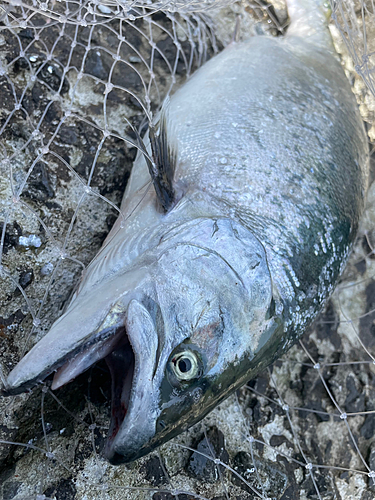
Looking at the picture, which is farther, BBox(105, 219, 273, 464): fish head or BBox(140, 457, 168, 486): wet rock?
BBox(140, 457, 168, 486): wet rock

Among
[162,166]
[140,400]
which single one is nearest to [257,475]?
[140,400]

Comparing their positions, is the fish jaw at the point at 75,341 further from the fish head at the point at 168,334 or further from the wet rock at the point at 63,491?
the wet rock at the point at 63,491

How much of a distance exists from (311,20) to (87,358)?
3052mm

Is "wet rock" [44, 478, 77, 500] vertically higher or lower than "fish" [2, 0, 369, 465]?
lower

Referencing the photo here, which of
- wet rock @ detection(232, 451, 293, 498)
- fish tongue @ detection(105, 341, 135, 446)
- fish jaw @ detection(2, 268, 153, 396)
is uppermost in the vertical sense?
fish jaw @ detection(2, 268, 153, 396)

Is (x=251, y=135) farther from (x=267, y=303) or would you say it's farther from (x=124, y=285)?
(x=124, y=285)

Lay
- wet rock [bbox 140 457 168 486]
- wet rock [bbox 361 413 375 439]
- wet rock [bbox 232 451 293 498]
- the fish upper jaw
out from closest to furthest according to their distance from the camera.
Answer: the fish upper jaw
wet rock [bbox 140 457 168 486]
wet rock [bbox 232 451 293 498]
wet rock [bbox 361 413 375 439]

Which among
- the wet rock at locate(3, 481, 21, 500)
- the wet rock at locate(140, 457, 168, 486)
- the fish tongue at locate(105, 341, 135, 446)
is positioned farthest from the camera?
the wet rock at locate(140, 457, 168, 486)

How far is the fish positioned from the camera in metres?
1.70

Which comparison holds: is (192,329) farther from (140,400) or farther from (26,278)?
(26,278)

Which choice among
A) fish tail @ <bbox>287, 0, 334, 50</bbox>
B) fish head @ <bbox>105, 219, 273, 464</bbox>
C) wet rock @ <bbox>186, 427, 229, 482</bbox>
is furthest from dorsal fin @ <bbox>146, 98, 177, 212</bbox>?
fish tail @ <bbox>287, 0, 334, 50</bbox>

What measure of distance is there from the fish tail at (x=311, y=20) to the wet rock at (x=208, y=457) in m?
2.84

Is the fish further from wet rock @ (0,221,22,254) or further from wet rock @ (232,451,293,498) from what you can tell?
wet rock @ (232,451,293,498)

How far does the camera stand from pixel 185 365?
1.67 metres
